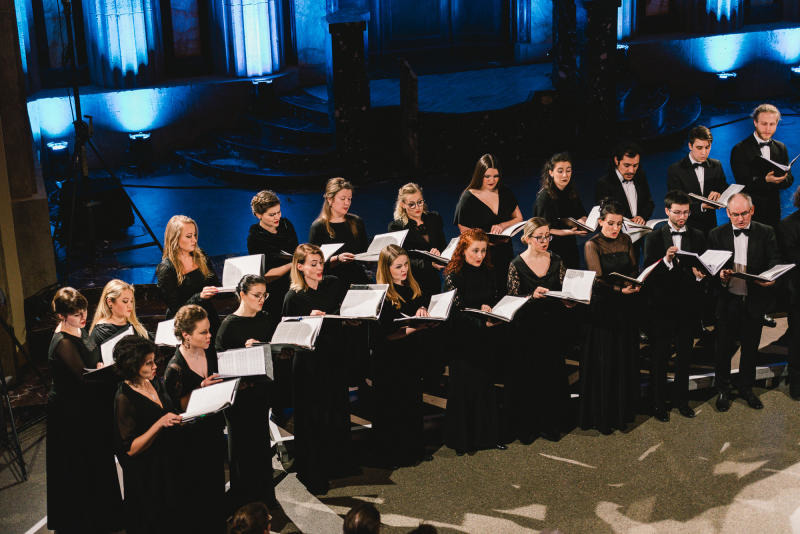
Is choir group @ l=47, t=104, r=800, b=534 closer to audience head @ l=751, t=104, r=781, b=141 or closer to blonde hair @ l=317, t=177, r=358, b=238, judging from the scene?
blonde hair @ l=317, t=177, r=358, b=238

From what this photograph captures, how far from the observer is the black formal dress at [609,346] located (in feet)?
22.3

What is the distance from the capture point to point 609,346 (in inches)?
269

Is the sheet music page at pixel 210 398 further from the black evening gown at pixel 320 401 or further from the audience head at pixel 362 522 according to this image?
the audience head at pixel 362 522

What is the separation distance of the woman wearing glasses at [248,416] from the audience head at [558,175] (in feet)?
8.12

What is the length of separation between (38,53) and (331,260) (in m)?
7.52

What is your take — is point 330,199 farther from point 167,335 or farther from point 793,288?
point 793,288

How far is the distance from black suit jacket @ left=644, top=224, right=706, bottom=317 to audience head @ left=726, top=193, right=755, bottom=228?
243 mm

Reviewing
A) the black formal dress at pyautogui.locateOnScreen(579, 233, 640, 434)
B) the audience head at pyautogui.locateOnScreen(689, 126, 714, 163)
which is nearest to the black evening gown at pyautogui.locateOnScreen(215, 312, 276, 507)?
the black formal dress at pyautogui.locateOnScreen(579, 233, 640, 434)

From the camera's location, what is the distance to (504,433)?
6.80 meters

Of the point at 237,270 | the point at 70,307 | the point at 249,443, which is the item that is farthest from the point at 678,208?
the point at 70,307

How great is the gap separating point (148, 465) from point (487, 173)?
332 cm

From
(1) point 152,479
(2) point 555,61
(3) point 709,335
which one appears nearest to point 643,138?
(2) point 555,61

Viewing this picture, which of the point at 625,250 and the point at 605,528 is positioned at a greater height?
the point at 625,250

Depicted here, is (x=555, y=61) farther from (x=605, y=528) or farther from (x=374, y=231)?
(x=605, y=528)
